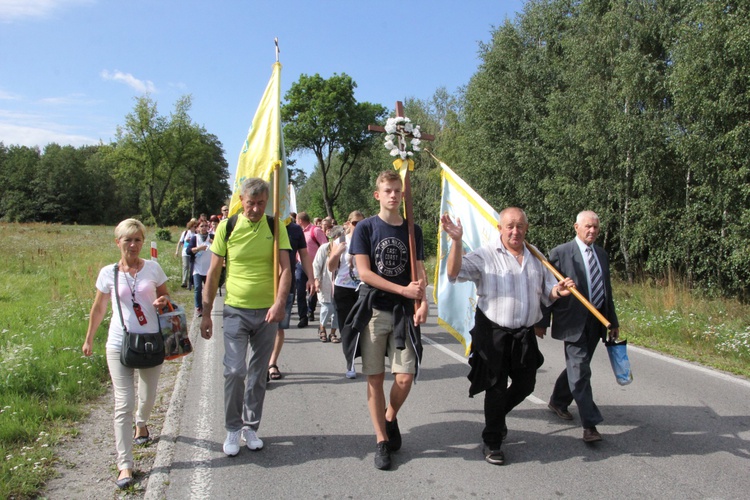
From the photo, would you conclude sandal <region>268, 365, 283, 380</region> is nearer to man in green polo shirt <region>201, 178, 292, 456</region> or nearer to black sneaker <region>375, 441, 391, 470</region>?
man in green polo shirt <region>201, 178, 292, 456</region>

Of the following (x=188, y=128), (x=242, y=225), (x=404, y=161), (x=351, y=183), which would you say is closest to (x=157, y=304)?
(x=242, y=225)

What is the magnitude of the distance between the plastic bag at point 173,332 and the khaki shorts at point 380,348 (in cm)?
130

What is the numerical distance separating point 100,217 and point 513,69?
280 ft

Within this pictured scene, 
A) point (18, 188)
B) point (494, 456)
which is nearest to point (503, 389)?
point (494, 456)

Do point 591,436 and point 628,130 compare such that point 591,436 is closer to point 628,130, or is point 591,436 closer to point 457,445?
point 457,445

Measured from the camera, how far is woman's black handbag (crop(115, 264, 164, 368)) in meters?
3.76

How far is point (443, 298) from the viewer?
16.4ft

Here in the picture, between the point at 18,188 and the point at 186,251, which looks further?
the point at 18,188

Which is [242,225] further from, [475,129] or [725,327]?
[475,129]

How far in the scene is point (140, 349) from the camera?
3781mm

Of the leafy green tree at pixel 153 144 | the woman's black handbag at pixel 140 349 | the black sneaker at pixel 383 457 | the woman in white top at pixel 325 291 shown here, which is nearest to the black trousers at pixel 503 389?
the black sneaker at pixel 383 457

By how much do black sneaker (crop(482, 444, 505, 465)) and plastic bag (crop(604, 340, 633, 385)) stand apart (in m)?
1.17

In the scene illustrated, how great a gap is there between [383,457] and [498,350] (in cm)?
114

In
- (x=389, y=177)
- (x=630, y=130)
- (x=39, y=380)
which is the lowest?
(x=39, y=380)
